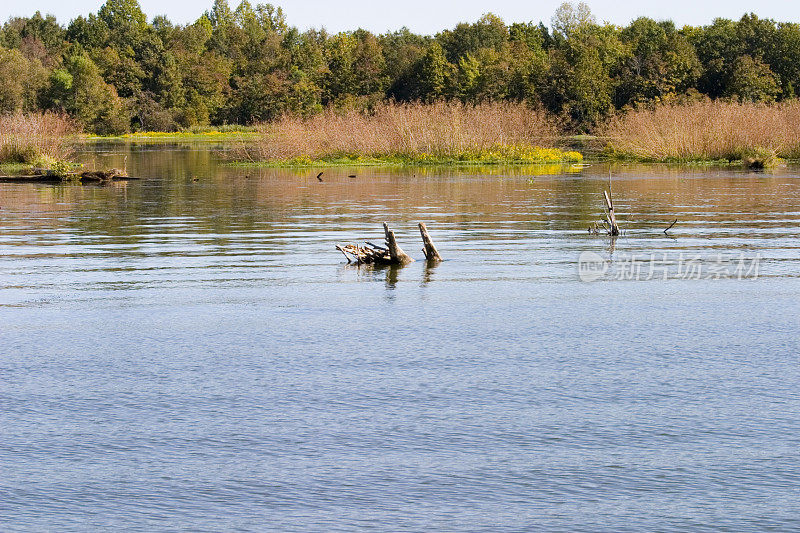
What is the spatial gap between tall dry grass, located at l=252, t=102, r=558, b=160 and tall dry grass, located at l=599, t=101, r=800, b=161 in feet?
25.5

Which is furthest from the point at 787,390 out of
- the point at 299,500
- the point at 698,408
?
the point at 299,500

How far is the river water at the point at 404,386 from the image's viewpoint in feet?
27.4

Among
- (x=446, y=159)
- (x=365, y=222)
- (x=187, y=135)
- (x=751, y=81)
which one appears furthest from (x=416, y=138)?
(x=187, y=135)

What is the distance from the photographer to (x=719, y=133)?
206 ft

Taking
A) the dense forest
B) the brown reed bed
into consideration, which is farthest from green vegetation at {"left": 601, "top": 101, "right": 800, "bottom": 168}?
the dense forest

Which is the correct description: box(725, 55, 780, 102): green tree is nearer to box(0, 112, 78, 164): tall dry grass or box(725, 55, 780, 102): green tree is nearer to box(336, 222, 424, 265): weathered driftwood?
box(0, 112, 78, 164): tall dry grass

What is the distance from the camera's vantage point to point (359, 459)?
30.5ft

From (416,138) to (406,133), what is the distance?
0.64 meters

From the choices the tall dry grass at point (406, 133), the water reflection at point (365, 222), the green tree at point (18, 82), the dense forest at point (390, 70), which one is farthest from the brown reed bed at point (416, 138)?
the green tree at point (18, 82)

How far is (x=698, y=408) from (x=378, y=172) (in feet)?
156

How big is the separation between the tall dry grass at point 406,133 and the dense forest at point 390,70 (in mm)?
25571

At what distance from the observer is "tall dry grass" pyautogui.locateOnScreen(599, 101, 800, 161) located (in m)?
62.4

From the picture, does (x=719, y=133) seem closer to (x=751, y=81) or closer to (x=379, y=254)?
(x=751, y=81)

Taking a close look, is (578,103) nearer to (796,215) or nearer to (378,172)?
(378,172)
